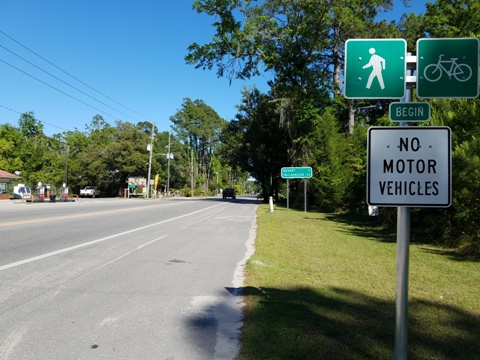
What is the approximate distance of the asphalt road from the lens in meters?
4.11

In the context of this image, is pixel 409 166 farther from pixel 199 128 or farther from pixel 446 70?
pixel 199 128

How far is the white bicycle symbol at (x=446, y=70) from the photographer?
127 inches

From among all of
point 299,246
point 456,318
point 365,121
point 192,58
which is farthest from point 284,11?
point 456,318

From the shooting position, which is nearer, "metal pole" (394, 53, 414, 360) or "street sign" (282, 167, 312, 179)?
"metal pole" (394, 53, 414, 360)

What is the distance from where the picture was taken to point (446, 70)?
3250 mm

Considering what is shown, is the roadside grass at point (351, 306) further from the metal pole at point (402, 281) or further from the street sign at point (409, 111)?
the street sign at point (409, 111)

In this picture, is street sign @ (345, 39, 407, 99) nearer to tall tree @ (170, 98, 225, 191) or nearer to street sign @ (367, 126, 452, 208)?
street sign @ (367, 126, 452, 208)

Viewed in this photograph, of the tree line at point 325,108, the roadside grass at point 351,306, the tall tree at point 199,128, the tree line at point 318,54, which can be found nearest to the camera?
the roadside grass at point 351,306

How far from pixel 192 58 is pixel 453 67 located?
94.4ft

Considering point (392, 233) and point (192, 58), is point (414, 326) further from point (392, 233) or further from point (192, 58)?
point (192, 58)

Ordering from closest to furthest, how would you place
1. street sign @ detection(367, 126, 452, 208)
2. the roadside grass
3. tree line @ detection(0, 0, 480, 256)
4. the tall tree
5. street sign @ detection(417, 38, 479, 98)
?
street sign @ detection(367, 126, 452, 208) < street sign @ detection(417, 38, 479, 98) < the roadside grass < tree line @ detection(0, 0, 480, 256) < the tall tree

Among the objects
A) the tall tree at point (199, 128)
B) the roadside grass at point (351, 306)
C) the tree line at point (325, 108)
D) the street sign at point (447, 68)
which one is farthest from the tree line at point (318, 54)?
the tall tree at point (199, 128)

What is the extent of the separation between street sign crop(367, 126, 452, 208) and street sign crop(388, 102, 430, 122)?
10 centimetres

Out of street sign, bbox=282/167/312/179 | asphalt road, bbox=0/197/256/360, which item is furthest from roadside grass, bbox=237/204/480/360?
street sign, bbox=282/167/312/179
